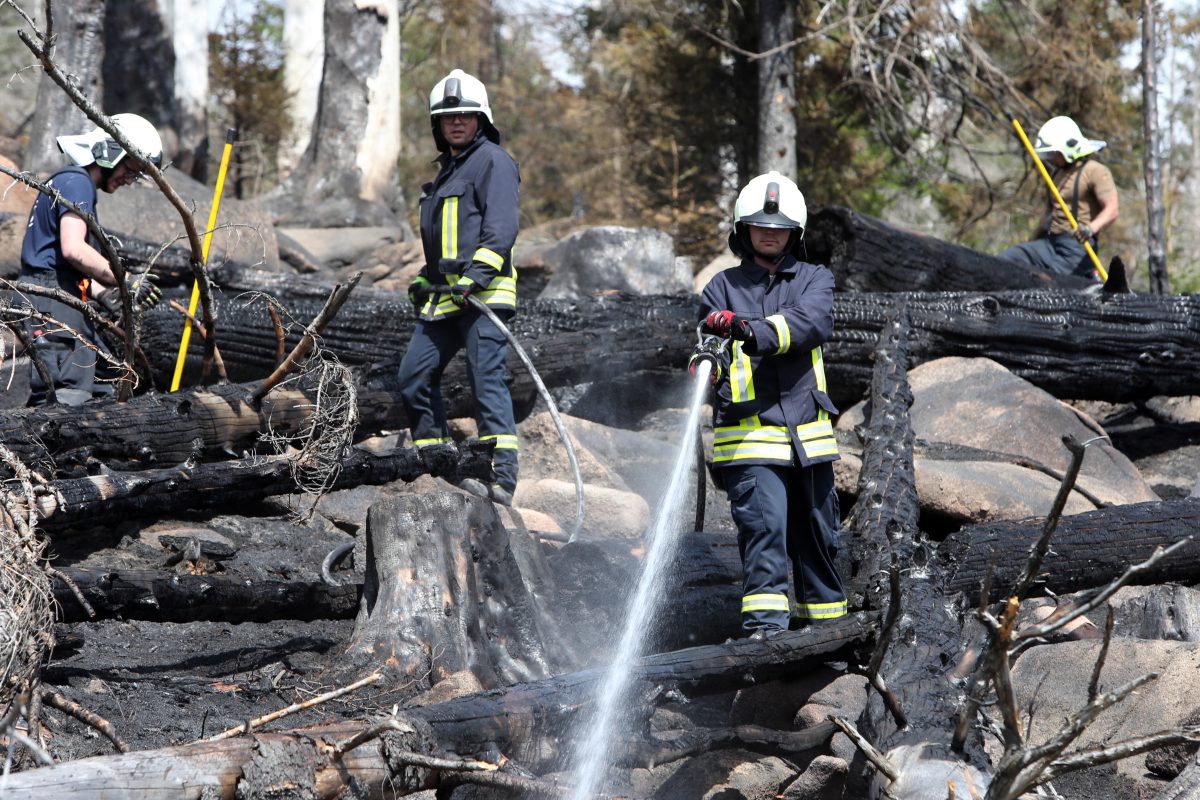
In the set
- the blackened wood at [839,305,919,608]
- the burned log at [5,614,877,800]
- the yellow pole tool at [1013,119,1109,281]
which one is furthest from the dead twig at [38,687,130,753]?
the yellow pole tool at [1013,119,1109,281]

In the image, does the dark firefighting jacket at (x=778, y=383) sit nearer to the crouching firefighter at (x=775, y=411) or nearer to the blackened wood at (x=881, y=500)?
the crouching firefighter at (x=775, y=411)

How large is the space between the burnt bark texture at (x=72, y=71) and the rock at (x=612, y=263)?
4.49m

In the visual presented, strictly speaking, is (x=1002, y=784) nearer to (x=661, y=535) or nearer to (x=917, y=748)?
(x=917, y=748)

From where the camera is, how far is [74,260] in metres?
6.37

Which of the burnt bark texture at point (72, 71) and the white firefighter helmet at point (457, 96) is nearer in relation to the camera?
the white firefighter helmet at point (457, 96)

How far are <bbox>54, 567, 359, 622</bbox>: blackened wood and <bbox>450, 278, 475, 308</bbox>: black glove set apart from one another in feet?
6.23

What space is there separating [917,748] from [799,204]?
7.44ft

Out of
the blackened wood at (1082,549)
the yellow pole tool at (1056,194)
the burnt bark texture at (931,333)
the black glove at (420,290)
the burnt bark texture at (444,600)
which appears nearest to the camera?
the burnt bark texture at (444,600)

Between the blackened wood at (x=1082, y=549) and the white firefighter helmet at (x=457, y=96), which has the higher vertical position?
the white firefighter helmet at (x=457, y=96)

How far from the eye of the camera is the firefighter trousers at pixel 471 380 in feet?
21.2

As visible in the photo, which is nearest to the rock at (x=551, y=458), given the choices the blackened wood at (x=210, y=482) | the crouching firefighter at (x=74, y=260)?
the blackened wood at (x=210, y=482)

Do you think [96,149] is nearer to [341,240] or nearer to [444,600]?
[444,600]

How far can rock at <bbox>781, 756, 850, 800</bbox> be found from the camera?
13.4ft

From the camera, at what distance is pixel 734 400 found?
4.78 meters
